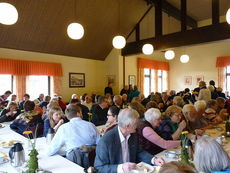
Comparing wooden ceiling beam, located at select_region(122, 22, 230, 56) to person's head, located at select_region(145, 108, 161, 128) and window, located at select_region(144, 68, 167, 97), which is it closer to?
window, located at select_region(144, 68, 167, 97)

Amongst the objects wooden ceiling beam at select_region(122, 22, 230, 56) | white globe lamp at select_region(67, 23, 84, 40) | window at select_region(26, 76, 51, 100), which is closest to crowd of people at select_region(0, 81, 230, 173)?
white globe lamp at select_region(67, 23, 84, 40)

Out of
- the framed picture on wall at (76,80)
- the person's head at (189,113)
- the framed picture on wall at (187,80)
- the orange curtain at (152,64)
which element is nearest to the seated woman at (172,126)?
the person's head at (189,113)

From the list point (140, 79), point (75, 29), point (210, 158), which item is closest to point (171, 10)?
point (140, 79)

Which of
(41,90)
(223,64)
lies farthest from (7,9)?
(223,64)

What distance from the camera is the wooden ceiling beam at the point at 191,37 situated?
581 cm

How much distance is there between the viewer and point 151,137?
2.21 meters

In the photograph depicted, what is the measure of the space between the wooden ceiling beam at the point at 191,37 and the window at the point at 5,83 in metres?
4.93

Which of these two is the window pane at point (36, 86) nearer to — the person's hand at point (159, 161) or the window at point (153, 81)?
the window at point (153, 81)

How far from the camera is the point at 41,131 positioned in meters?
3.29

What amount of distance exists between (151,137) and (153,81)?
8.80 meters

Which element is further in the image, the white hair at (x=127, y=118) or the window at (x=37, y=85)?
the window at (x=37, y=85)

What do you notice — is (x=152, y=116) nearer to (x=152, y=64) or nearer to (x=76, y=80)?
(x=76, y=80)

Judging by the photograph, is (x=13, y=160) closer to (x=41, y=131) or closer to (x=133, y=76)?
(x=41, y=131)

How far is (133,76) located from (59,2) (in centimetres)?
506
